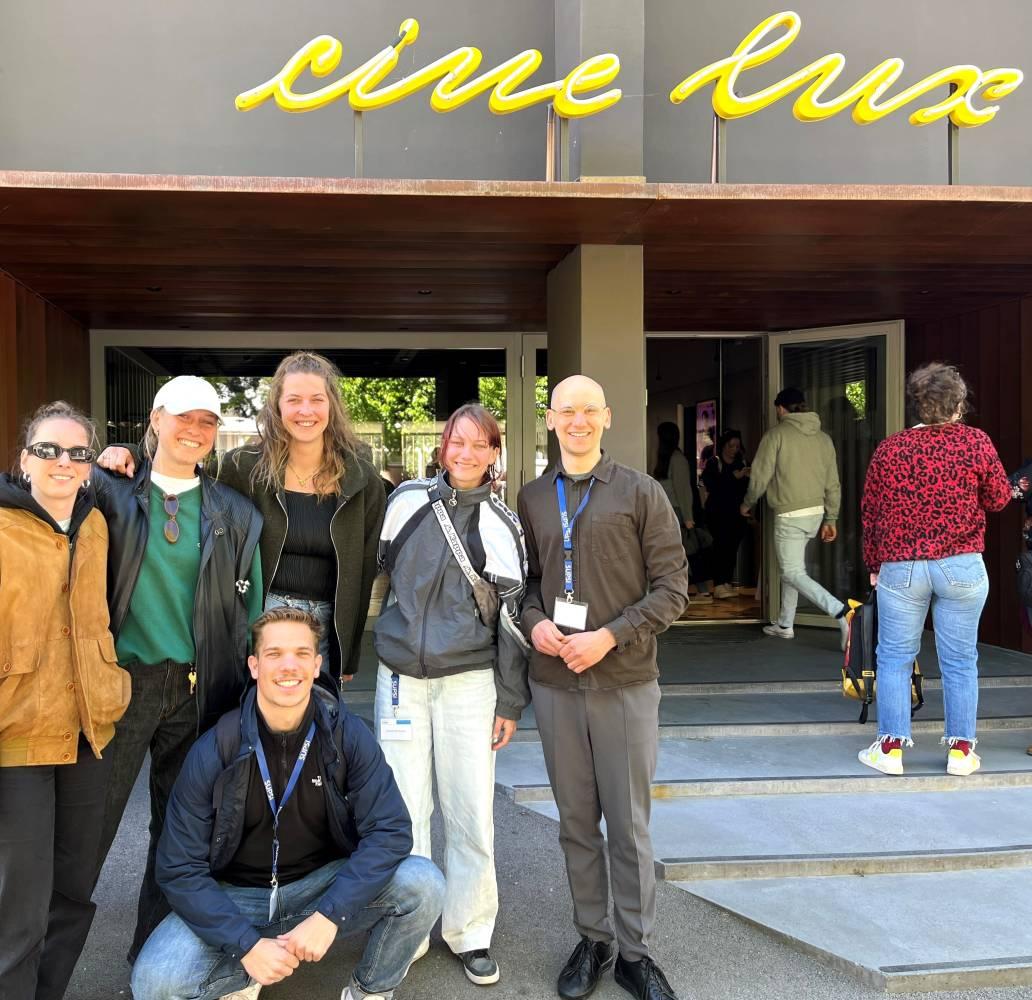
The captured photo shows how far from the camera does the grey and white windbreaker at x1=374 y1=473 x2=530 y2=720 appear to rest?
2.82 metres

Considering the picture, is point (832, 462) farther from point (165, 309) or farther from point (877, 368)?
point (165, 309)

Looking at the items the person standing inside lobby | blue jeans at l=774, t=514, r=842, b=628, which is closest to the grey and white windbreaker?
blue jeans at l=774, t=514, r=842, b=628

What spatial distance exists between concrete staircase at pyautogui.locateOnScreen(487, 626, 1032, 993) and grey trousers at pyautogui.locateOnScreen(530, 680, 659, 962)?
746 mm

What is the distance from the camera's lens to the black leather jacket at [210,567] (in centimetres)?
257

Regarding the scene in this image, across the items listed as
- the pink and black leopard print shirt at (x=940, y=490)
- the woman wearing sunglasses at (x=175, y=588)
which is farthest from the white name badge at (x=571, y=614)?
the pink and black leopard print shirt at (x=940, y=490)

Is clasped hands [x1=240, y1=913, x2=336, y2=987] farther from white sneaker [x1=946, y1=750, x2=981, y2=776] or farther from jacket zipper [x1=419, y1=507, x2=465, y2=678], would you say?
white sneaker [x1=946, y1=750, x2=981, y2=776]

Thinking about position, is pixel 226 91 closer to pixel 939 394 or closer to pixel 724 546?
pixel 939 394

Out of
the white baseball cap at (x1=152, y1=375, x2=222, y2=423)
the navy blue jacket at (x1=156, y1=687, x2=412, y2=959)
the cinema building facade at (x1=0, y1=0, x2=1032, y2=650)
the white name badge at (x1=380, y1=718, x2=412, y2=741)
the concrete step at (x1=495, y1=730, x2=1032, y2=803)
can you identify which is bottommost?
the concrete step at (x1=495, y1=730, x2=1032, y2=803)

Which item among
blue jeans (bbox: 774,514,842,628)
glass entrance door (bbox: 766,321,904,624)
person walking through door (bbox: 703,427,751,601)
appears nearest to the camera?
blue jeans (bbox: 774,514,842,628)

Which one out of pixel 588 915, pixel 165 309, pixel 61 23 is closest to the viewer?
pixel 588 915

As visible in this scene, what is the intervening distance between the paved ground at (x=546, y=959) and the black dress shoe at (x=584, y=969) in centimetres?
6

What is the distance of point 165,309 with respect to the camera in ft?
23.3

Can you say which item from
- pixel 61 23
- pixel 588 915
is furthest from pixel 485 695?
pixel 61 23

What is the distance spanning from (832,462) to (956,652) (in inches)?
141
